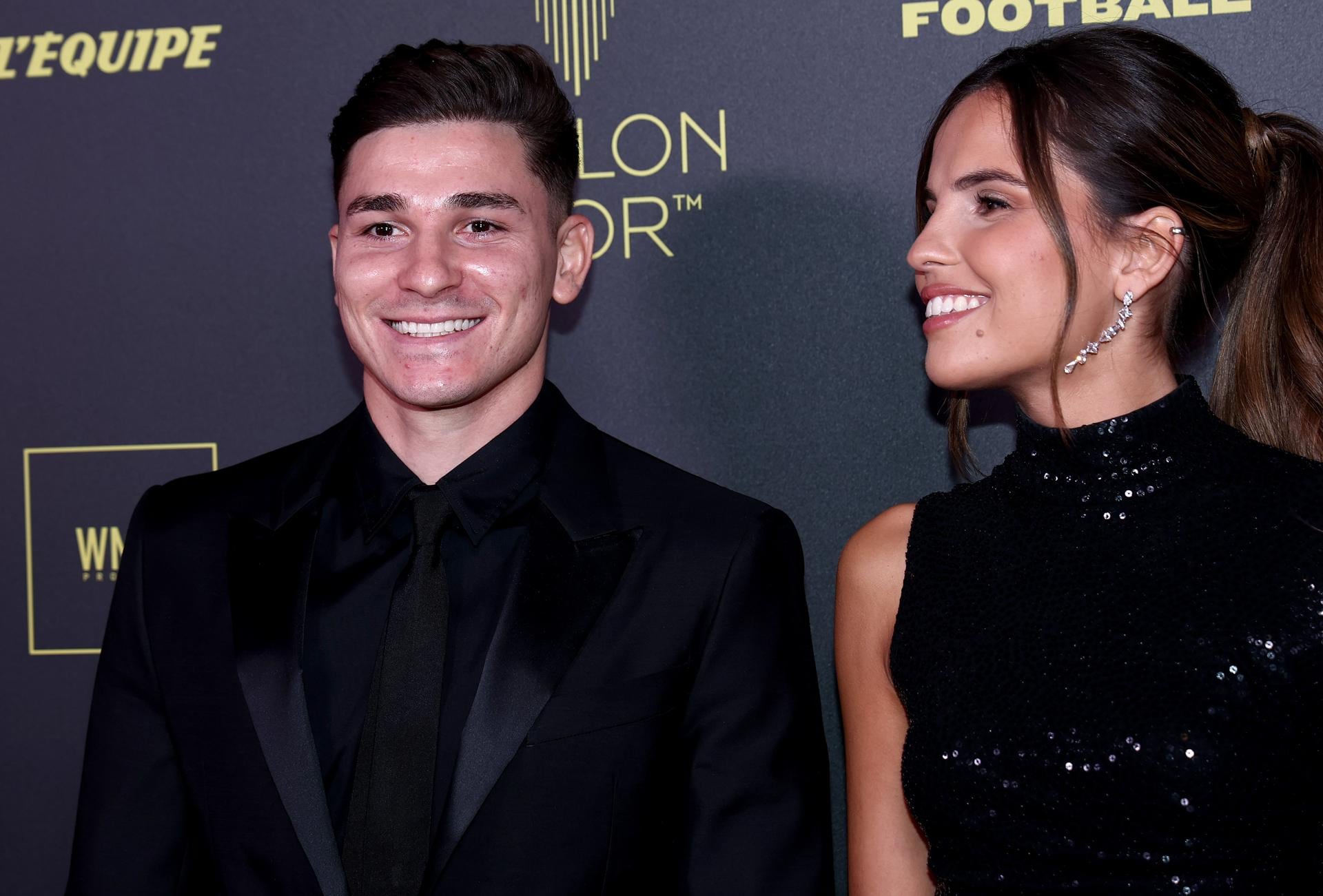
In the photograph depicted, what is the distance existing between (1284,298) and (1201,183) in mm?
250

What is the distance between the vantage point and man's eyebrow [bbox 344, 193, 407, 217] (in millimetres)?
1817

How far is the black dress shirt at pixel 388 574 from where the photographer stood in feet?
5.62

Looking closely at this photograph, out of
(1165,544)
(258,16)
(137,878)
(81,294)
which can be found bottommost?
(137,878)

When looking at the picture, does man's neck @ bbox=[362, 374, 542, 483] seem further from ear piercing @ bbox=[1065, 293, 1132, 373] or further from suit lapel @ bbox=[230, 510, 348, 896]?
ear piercing @ bbox=[1065, 293, 1132, 373]

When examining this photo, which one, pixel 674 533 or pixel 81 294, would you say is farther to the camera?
pixel 81 294

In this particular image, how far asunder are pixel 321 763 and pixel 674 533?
22.3 inches

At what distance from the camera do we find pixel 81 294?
96.0 inches

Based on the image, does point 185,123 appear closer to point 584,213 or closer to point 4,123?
point 4,123

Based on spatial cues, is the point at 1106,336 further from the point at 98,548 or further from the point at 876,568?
the point at 98,548

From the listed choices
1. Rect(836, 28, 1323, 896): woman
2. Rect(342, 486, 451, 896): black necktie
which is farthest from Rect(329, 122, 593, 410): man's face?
Rect(836, 28, 1323, 896): woman

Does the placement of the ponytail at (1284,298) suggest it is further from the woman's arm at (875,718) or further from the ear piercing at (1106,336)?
the woman's arm at (875,718)

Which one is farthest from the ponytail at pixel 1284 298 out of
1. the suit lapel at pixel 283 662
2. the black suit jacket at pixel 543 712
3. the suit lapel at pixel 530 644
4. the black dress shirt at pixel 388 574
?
the suit lapel at pixel 283 662

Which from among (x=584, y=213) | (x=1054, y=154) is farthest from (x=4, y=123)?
(x=1054, y=154)

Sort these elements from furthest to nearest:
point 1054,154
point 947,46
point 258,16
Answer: point 258,16 → point 947,46 → point 1054,154
